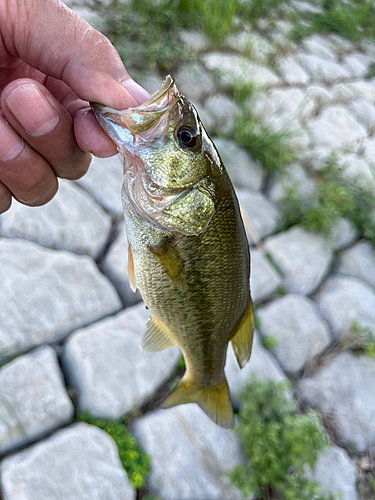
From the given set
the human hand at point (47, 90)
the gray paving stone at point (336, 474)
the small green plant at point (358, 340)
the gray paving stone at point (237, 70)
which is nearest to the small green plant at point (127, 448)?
the gray paving stone at point (336, 474)

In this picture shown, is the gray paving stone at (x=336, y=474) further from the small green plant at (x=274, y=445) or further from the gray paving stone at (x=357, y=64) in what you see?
the gray paving stone at (x=357, y=64)

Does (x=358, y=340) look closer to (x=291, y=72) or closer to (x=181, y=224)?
(x=181, y=224)

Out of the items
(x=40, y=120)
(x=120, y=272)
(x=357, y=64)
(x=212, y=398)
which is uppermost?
(x=40, y=120)

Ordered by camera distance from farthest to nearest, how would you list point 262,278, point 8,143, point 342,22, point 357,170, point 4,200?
point 342,22 → point 357,170 → point 262,278 → point 4,200 → point 8,143

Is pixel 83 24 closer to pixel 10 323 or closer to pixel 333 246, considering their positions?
pixel 10 323

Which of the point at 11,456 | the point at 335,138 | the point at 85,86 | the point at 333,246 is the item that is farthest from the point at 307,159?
the point at 11,456

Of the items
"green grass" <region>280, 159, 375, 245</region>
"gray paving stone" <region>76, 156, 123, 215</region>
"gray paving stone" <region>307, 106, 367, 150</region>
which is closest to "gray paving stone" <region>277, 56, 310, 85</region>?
"gray paving stone" <region>307, 106, 367, 150</region>

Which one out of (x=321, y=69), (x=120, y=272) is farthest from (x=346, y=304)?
(x=321, y=69)
